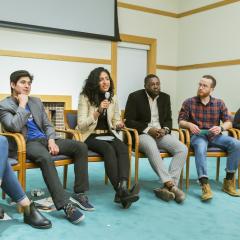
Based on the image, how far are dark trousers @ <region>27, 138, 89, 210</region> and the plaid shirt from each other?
4.17 ft

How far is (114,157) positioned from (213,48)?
133 inches

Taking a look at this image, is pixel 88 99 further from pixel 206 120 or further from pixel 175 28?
pixel 175 28

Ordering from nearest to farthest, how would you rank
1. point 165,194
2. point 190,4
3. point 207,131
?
point 165,194 → point 207,131 → point 190,4

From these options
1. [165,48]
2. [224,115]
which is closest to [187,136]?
[224,115]

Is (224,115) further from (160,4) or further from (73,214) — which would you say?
(160,4)

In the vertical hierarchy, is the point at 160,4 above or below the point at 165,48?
above

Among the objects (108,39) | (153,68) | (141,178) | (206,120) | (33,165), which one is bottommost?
(141,178)

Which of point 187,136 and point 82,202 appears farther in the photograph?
point 187,136

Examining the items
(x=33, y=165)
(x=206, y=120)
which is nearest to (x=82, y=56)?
(x=206, y=120)

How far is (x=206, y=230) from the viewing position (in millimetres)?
2236

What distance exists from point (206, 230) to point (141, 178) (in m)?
1.47

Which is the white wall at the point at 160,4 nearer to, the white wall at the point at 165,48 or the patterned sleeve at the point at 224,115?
the white wall at the point at 165,48

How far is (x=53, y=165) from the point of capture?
2387 millimetres

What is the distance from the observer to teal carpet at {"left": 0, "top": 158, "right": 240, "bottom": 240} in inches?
82.9
